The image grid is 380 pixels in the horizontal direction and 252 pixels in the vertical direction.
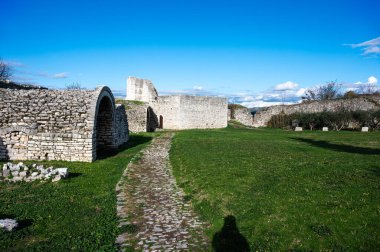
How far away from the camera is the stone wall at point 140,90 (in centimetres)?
4310

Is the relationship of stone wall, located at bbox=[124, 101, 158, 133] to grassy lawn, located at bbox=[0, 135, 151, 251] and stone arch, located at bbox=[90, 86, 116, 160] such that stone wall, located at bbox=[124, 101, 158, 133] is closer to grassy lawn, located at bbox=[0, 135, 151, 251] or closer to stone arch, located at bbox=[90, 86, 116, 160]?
stone arch, located at bbox=[90, 86, 116, 160]

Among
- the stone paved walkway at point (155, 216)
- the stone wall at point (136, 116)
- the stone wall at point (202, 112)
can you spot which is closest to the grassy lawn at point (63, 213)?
the stone paved walkway at point (155, 216)

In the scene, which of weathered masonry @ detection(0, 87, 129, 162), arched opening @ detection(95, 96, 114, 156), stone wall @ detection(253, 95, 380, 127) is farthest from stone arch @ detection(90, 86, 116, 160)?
stone wall @ detection(253, 95, 380, 127)

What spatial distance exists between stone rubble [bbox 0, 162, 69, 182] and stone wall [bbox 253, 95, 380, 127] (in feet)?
142

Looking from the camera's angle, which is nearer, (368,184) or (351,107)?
(368,184)

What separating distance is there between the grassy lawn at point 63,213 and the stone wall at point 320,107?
42.4 metres

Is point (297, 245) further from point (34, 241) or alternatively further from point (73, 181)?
point (73, 181)

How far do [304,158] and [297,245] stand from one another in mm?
11045

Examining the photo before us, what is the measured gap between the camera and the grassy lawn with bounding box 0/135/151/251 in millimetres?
6791

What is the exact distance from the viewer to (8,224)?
7316 mm

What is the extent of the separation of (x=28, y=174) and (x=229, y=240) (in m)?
8.64

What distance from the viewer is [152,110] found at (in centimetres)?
4431

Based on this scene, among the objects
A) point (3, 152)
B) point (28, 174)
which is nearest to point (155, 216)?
point (28, 174)

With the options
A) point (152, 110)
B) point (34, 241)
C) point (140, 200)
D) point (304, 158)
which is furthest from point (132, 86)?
point (34, 241)
